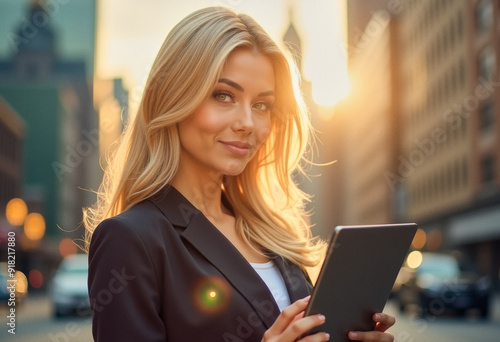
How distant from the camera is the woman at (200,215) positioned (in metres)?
2.21

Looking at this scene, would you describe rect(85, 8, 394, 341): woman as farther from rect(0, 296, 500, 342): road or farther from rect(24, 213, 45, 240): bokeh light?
rect(24, 213, 45, 240): bokeh light

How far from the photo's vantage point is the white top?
2.67 m

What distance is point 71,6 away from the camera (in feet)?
450

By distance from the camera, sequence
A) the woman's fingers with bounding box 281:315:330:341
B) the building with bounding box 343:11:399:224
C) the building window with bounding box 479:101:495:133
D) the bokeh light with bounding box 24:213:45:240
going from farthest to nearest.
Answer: the building with bounding box 343:11:399:224 → the bokeh light with bounding box 24:213:45:240 → the building window with bounding box 479:101:495:133 → the woman's fingers with bounding box 281:315:330:341

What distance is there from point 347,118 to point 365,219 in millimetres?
27534

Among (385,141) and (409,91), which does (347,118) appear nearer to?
(385,141)

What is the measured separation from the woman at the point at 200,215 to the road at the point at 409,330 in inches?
386

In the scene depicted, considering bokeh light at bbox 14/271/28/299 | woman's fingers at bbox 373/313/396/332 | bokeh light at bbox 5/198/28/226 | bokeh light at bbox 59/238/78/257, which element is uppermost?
woman's fingers at bbox 373/313/396/332

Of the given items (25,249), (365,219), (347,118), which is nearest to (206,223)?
(25,249)

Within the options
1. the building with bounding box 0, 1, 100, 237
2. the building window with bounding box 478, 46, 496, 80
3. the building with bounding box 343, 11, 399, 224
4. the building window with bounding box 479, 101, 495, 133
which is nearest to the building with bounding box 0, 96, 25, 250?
the building with bounding box 0, 1, 100, 237

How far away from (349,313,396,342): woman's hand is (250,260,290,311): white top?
0.39 metres

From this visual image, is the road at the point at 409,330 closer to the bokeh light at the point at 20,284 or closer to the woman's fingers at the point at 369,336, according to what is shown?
the bokeh light at the point at 20,284

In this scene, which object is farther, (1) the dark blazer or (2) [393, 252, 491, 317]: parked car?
(2) [393, 252, 491, 317]: parked car

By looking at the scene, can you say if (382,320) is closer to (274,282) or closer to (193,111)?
(274,282)
